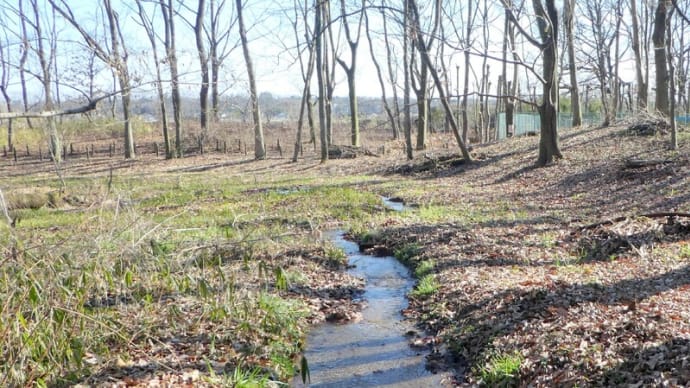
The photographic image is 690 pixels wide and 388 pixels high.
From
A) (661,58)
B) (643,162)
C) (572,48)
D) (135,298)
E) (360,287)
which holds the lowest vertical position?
(360,287)

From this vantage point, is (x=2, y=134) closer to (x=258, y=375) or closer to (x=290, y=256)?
(x=290, y=256)

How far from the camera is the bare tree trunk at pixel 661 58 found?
59.4 ft

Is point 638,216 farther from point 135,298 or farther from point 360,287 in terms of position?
point 135,298

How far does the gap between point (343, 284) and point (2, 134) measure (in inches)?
1573

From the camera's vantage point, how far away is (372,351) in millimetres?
5938

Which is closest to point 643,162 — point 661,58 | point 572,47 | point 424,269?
point 661,58

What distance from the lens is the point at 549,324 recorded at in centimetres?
538

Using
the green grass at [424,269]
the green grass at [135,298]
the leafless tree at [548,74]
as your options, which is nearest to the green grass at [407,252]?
the green grass at [424,269]

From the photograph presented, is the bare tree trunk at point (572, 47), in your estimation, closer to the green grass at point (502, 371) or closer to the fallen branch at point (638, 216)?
the fallen branch at point (638, 216)

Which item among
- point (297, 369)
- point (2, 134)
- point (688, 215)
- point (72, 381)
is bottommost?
point (297, 369)

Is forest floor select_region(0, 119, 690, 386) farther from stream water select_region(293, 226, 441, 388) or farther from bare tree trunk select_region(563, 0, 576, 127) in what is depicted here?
bare tree trunk select_region(563, 0, 576, 127)

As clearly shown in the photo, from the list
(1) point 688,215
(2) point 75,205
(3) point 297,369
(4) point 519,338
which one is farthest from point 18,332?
(2) point 75,205

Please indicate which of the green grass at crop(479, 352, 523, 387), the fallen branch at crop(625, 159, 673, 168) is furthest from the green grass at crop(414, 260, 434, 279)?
the fallen branch at crop(625, 159, 673, 168)

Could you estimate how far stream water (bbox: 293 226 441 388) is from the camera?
5297 millimetres
